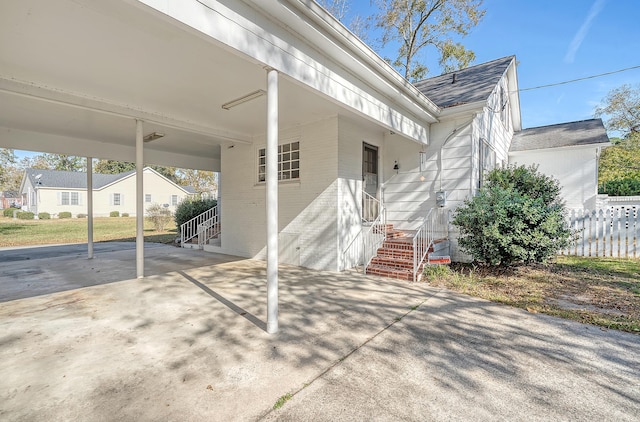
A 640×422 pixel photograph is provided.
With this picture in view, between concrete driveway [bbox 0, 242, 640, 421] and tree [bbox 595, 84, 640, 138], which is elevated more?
tree [bbox 595, 84, 640, 138]

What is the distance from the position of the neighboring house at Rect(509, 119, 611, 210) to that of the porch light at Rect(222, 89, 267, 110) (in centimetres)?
1144

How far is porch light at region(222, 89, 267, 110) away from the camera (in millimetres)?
5086

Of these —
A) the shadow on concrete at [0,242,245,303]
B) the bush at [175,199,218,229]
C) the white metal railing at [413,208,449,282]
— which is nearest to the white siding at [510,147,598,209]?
the white metal railing at [413,208,449,282]

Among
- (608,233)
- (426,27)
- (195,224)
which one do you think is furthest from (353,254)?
(426,27)

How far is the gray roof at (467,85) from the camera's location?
735cm

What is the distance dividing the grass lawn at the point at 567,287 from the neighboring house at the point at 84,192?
28.6 metres

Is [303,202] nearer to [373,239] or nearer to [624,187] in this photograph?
[373,239]

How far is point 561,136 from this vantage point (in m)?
12.2

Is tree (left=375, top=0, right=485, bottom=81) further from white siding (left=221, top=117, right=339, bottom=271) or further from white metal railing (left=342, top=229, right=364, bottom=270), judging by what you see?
white metal railing (left=342, top=229, right=364, bottom=270)

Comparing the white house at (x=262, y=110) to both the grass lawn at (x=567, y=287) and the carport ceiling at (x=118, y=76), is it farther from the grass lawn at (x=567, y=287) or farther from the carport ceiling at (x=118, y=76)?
the grass lawn at (x=567, y=287)

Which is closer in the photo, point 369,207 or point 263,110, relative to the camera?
point 263,110

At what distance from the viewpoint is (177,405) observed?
2.15 meters

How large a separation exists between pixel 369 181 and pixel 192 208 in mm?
8712

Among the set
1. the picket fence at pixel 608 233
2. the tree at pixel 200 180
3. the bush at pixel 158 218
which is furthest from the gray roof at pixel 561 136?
the tree at pixel 200 180
